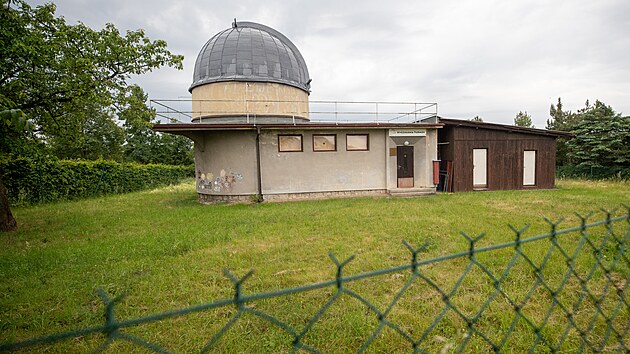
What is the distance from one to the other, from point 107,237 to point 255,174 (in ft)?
19.9

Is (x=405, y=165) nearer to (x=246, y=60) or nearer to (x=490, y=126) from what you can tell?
(x=490, y=126)

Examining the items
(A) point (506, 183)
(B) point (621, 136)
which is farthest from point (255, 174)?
(B) point (621, 136)

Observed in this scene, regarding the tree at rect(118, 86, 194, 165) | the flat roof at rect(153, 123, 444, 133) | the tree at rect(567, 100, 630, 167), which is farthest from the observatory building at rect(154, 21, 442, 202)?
the tree at rect(118, 86, 194, 165)

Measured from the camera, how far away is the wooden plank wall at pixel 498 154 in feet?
46.0

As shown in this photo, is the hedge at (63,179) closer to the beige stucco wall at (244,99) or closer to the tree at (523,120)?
the beige stucco wall at (244,99)

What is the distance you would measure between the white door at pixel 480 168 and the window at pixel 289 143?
8.30 m

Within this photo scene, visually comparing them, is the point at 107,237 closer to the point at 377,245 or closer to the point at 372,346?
the point at 377,245

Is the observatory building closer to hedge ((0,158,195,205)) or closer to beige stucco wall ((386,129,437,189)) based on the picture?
beige stucco wall ((386,129,437,189))

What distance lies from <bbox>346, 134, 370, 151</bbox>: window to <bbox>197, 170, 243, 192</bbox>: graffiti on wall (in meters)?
4.74

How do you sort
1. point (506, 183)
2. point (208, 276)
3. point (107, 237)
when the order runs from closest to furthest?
point (208, 276) < point (107, 237) < point (506, 183)

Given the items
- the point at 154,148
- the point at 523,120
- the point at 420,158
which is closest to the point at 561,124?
the point at 523,120

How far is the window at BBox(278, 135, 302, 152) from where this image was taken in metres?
12.5

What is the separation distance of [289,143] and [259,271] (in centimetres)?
841

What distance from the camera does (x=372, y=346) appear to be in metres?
2.84
